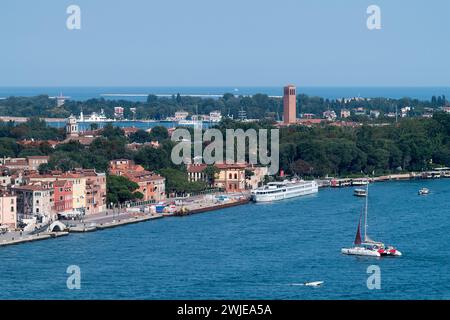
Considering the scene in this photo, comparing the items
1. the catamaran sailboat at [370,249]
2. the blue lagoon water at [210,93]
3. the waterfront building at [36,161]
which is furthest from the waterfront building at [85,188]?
the blue lagoon water at [210,93]

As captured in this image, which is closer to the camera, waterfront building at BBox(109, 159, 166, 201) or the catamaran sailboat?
the catamaran sailboat

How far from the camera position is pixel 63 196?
13773 millimetres

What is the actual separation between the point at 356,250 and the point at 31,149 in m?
11.1

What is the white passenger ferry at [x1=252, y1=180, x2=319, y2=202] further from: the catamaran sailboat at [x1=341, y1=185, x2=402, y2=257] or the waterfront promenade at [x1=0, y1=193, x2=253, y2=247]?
the catamaran sailboat at [x1=341, y1=185, x2=402, y2=257]

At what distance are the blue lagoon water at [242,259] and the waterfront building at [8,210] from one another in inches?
44.9

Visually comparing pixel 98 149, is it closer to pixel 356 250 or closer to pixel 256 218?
pixel 256 218

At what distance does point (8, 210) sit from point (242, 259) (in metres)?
4.10

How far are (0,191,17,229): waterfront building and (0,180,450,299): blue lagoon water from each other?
1142 millimetres

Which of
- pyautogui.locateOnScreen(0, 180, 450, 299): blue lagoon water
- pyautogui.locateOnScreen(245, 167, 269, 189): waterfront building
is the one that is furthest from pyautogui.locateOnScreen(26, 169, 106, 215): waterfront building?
pyautogui.locateOnScreen(245, 167, 269, 189): waterfront building

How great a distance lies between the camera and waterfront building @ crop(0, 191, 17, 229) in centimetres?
1226

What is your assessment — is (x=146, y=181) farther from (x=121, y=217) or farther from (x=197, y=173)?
(x=121, y=217)

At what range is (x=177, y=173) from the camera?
17375 mm

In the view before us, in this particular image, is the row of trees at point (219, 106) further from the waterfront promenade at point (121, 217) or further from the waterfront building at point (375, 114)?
the waterfront promenade at point (121, 217)

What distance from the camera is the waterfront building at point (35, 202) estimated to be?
43.0ft
